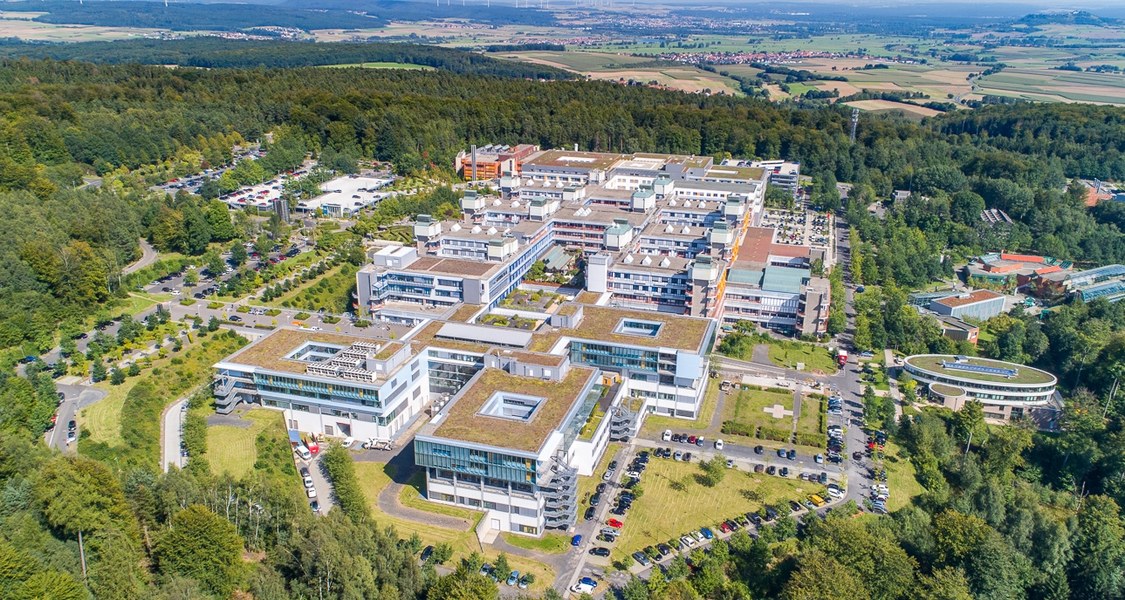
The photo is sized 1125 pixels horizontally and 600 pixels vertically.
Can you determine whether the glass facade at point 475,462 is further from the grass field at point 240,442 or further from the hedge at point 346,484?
the grass field at point 240,442

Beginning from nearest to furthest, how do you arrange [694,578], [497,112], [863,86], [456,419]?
1. [694,578]
2. [456,419]
3. [497,112]
4. [863,86]

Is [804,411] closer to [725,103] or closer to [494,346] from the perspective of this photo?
[494,346]

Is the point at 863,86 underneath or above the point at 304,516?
above

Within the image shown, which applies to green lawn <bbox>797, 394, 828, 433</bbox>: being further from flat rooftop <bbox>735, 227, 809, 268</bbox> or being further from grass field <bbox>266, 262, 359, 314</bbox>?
grass field <bbox>266, 262, 359, 314</bbox>

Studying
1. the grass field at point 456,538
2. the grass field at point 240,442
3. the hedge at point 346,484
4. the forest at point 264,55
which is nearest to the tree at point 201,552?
the hedge at point 346,484

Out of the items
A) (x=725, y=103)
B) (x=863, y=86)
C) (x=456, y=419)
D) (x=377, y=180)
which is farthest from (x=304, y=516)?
(x=863, y=86)

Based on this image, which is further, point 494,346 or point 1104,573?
point 494,346


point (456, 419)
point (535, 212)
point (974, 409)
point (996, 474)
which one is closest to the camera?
point (456, 419)

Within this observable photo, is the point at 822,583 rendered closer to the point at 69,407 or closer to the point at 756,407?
the point at 756,407

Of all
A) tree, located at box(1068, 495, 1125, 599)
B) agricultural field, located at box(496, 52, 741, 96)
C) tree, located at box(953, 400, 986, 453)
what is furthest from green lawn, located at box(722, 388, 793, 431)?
agricultural field, located at box(496, 52, 741, 96)
